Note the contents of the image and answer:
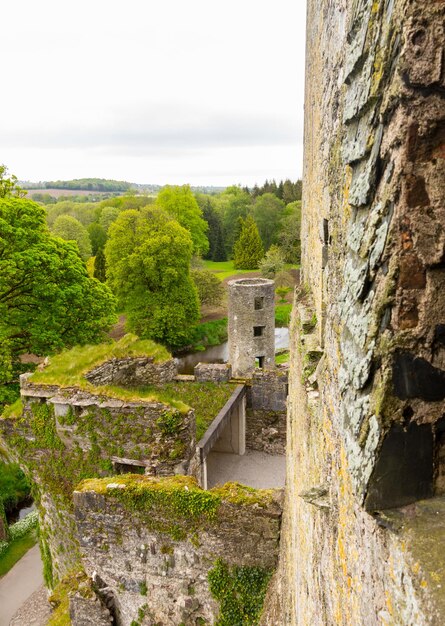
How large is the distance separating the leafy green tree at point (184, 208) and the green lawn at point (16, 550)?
27992 millimetres

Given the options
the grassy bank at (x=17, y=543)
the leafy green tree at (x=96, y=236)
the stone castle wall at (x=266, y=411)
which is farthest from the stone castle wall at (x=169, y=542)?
the leafy green tree at (x=96, y=236)

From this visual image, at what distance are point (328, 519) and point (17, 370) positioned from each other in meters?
14.1

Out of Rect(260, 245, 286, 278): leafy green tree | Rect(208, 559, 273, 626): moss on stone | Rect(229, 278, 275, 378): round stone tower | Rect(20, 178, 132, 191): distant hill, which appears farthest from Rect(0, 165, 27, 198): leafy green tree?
Rect(20, 178, 132, 191): distant hill

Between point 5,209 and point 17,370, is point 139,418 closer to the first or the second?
point 17,370

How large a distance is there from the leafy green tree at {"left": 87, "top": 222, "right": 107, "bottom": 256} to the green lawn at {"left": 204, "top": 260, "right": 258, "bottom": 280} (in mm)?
10862

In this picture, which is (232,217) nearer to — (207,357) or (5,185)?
(207,357)

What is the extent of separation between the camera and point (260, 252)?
49.0 metres

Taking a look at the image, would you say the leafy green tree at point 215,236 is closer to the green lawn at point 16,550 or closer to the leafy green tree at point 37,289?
the leafy green tree at point 37,289

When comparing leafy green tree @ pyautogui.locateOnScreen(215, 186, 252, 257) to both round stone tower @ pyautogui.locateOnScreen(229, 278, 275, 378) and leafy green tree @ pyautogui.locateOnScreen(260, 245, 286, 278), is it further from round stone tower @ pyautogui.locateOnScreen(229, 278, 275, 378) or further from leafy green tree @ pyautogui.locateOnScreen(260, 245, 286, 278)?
round stone tower @ pyautogui.locateOnScreen(229, 278, 275, 378)

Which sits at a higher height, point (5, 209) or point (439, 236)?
point (5, 209)

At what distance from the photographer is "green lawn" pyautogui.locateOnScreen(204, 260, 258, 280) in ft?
158

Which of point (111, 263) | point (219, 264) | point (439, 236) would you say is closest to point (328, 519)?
point (439, 236)

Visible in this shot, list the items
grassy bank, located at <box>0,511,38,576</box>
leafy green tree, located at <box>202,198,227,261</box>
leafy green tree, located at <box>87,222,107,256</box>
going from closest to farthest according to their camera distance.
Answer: grassy bank, located at <box>0,511,38,576</box>, leafy green tree, located at <box>87,222,107,256</box>, leafy green tree, located at <box>202,198,227,261</box>

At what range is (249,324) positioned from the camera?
17.7 meters
